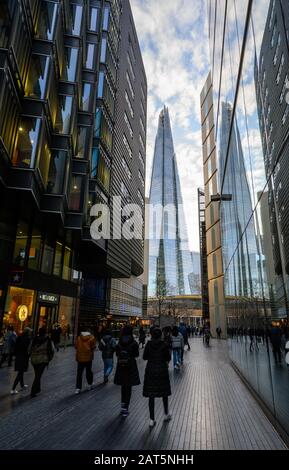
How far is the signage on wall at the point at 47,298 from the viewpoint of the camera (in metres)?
20.8

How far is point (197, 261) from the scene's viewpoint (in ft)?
620

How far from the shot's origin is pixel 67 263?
26219mm

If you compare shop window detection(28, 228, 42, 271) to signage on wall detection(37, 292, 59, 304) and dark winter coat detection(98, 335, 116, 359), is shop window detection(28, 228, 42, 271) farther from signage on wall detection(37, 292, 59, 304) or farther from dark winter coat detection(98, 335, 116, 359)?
dark winter coat detection(98, 335, 116, 359)

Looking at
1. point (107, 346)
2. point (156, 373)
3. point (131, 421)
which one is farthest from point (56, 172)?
point (131, 421)

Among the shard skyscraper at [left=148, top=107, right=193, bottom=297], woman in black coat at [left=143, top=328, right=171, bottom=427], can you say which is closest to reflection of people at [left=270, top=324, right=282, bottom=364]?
woman in black coat at [left=143, top=328, right=171, bottom=427]

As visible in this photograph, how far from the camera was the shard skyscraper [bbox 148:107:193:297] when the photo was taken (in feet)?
Result: 558

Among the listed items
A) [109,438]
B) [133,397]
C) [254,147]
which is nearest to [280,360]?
[109,438]

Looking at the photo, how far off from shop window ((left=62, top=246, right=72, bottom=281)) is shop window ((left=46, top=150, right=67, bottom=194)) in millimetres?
7939

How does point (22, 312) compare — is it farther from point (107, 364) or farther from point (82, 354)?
point (82, 354)

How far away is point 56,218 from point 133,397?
13.6 meters

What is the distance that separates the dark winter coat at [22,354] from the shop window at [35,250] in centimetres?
1138

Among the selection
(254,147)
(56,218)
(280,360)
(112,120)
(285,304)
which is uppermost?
(112,120)

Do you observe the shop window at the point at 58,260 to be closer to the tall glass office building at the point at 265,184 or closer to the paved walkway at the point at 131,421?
the paved walkway at the point at 131,421

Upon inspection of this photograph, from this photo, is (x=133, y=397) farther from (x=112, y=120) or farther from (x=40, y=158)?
(x=112, y=120)
